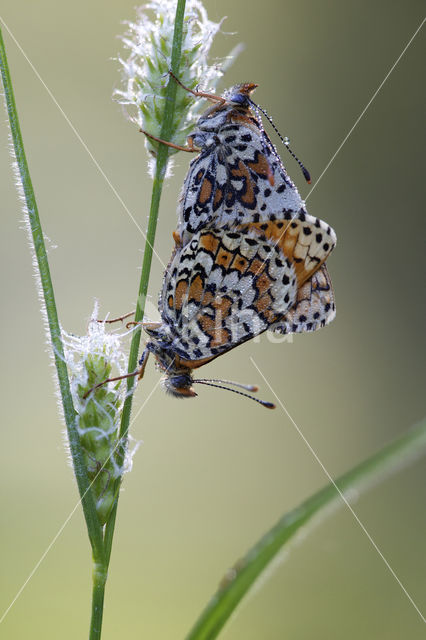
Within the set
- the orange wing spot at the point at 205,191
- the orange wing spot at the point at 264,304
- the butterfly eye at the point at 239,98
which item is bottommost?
the orange wing spot at the point at 264,304

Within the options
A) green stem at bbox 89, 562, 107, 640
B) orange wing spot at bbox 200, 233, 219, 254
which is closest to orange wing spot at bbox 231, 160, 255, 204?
orange wing spot at bbox 200, 233, 219, 254

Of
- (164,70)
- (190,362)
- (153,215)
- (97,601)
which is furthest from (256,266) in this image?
(97,601)

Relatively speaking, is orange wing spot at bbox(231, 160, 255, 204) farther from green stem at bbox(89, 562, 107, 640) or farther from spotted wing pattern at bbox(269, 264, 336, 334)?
green stem at bbox(89, 562, 107, 640)

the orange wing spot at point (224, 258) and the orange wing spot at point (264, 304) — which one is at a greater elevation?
the orange wing spot at point (224, 258)

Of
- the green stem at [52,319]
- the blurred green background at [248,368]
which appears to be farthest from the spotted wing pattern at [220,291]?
the blurred green background at [248,368]

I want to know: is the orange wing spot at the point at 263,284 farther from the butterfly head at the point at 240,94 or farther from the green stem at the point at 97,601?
the green stem at the point at 97,601

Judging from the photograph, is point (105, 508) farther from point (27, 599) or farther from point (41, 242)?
point (27, 599)

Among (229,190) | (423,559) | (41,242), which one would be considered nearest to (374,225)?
(423,559)
